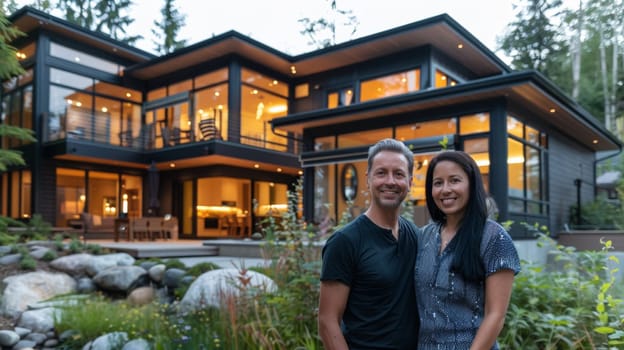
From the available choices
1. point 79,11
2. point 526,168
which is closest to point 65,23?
point 79,11

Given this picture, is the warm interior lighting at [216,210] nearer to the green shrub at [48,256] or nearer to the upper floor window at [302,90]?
the upper floor window at [302,90]

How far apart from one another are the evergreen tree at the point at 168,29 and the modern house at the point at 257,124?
11191 millimetres

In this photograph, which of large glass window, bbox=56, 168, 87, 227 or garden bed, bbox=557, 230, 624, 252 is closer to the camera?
garden bed, bbox=557, 230, 624, 252

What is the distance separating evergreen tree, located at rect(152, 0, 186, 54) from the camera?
92.0ft

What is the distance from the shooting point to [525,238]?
9.85 m

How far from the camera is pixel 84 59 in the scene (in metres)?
16.2

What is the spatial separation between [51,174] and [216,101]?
5.70m

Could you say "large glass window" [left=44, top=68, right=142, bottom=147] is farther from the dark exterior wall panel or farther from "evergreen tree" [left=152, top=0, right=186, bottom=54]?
the dark exterior wall panel

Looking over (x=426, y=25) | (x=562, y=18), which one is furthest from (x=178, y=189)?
(x=562, y=18)

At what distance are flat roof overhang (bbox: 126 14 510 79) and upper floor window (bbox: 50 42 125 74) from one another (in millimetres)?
563

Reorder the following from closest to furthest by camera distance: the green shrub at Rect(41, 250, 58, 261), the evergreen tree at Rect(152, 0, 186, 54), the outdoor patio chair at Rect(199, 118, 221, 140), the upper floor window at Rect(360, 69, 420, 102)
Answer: the green shrub at Rect(41, 250, 58, 261)
the upper floor window at Rect(360, 69, 420, 102)
the outdoor patio chair at Rect(199, 118, 221, 140)
the evergreen tree at Rect(152, 0, 186, 54)

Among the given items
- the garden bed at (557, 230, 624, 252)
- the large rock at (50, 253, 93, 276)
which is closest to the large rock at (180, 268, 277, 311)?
the large rock at (50, 253, 93, 276)

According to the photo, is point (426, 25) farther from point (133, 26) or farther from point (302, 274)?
point (133, 26)

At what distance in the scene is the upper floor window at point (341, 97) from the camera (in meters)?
14.5
